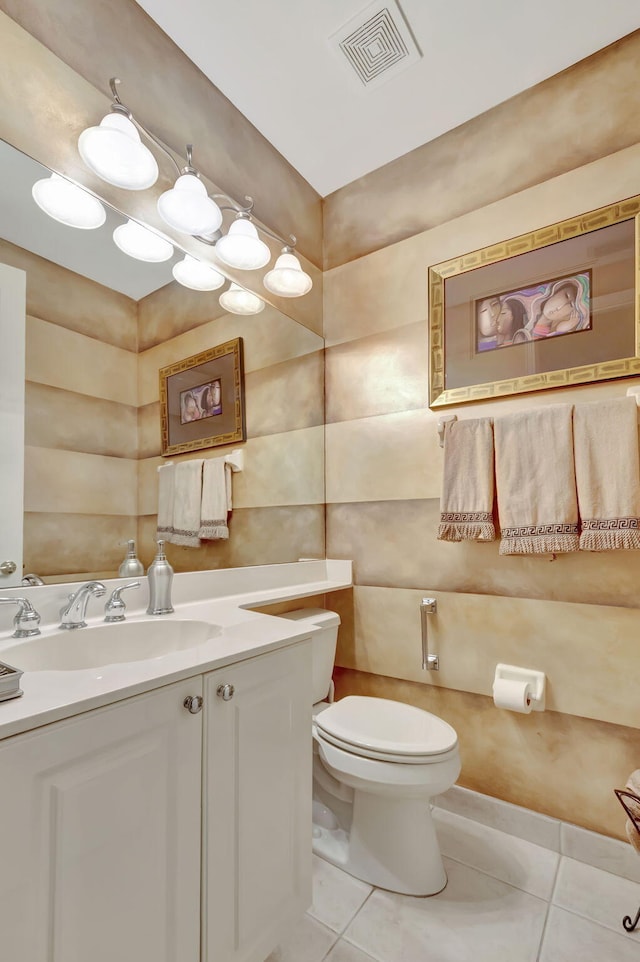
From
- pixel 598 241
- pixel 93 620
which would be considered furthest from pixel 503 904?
pixel 598 241

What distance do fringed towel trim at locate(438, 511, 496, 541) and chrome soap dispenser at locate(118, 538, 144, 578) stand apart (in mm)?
1003

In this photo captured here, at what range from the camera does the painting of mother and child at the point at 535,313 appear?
1.51 m

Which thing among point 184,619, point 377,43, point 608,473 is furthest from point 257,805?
point 377,43

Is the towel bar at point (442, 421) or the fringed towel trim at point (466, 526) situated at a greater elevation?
the towel bar at point (442, 421)

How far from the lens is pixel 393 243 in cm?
197

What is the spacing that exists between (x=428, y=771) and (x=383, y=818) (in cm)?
26

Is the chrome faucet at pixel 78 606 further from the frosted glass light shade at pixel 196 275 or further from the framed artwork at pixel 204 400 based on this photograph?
the frosted glass light shade at pixel 196 275

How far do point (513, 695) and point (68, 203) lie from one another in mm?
1957

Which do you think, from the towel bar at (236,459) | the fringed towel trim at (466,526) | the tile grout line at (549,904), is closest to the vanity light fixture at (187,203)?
the towel bar at (236,459)

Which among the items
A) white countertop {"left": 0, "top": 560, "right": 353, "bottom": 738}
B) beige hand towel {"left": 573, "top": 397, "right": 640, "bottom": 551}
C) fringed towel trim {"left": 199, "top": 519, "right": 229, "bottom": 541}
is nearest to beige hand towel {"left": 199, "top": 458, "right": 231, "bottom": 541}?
fringed towel trim {"left": 199, "top": 519, "right": 229, "bottom": 541}

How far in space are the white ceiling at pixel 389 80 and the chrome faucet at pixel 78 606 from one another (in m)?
1.79

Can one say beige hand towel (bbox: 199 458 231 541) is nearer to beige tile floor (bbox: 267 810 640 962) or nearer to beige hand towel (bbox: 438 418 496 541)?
beige hand towel (bbox: 438 418 496 541)

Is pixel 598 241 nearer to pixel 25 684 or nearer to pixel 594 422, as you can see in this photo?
pixel 594 422

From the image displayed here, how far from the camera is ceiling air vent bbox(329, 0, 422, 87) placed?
1.45 meters
